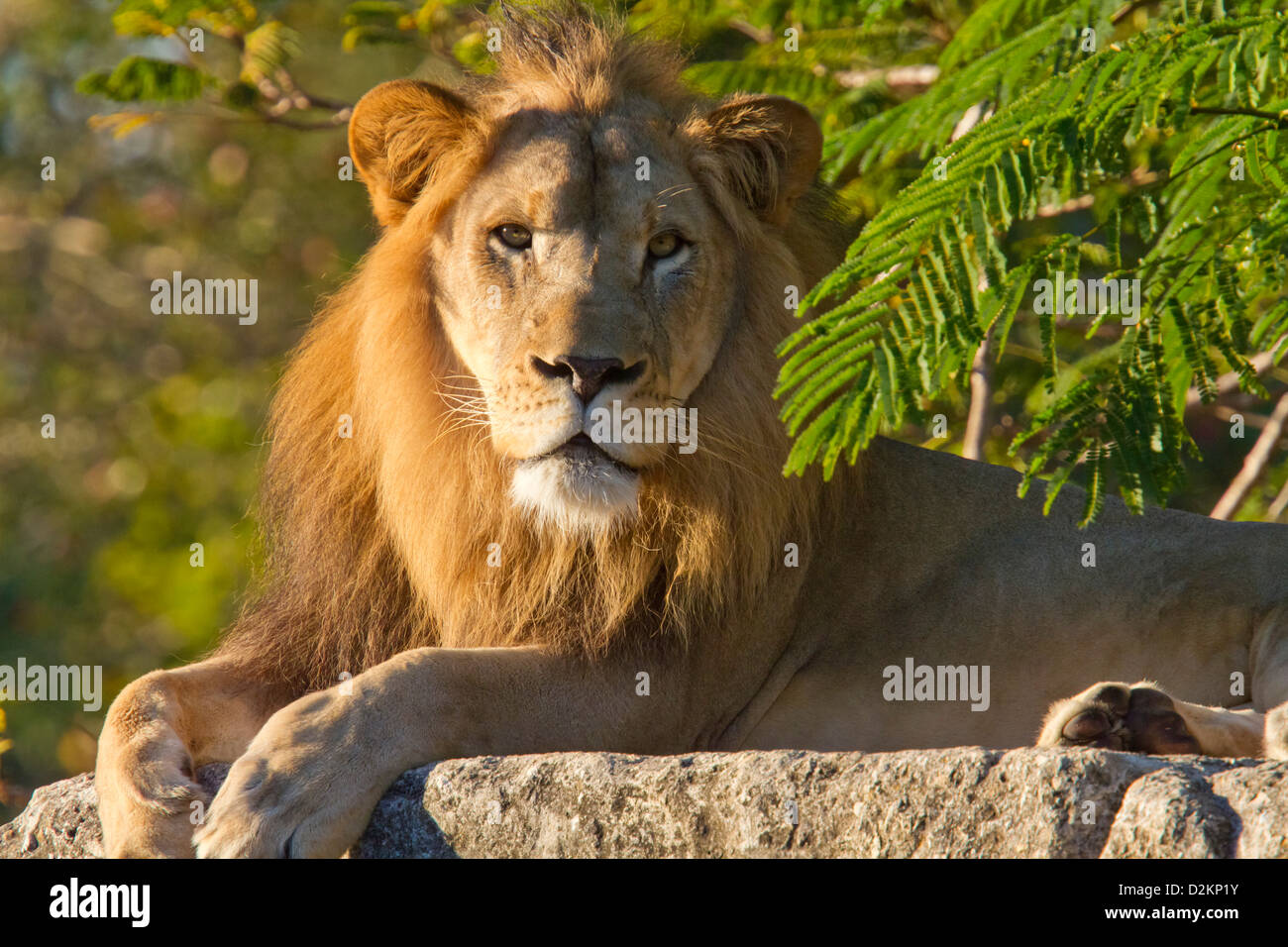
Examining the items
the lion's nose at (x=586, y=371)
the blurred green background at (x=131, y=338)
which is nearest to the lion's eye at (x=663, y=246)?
the lion's nose at (x=586, y=371)

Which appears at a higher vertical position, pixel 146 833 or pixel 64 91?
pixel 64 91

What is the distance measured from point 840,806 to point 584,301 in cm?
153

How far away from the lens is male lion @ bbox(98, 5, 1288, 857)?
3.88 metres

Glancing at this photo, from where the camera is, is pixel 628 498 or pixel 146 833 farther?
pixel 628 498

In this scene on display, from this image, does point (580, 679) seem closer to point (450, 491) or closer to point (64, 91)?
point (450, 491)

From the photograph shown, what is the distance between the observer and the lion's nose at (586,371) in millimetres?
3742

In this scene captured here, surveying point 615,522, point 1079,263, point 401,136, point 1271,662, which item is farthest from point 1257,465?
point 401,136

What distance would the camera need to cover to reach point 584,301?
389 cm

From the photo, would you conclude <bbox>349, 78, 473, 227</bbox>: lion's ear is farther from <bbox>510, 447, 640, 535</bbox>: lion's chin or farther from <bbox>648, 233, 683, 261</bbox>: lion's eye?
<bbox>510, 447, 640, 535</bbox>: lion's chin

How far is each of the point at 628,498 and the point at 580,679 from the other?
1.69 feet

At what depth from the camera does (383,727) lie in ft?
11.5

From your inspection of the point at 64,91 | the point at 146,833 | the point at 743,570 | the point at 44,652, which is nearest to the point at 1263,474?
the point at 743,570

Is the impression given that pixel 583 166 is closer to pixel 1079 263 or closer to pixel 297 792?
pixel 1079 263

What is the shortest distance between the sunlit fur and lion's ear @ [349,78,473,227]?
0.05 metres
